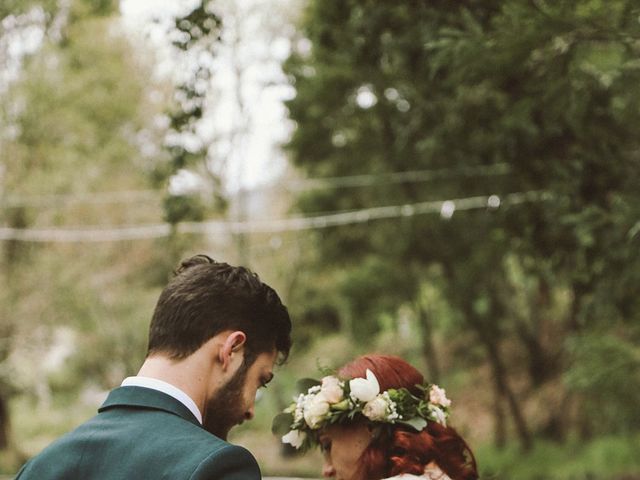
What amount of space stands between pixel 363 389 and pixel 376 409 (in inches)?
3.4

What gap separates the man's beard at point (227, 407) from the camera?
7.31ft

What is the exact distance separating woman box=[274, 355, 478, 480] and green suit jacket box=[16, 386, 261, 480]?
94 cm

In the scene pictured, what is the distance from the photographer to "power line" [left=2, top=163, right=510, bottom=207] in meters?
9.38

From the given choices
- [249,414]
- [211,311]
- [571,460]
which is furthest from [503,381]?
[211,311]

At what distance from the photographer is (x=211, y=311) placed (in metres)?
2.19

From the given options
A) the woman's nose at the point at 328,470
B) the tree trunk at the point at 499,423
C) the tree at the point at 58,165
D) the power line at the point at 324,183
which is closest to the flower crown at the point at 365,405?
the woman's nose at the point at 328,470

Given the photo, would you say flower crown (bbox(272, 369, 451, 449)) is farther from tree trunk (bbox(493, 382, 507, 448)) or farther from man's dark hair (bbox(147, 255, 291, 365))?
tree trunk (bbox(493, 382, 507, 448))

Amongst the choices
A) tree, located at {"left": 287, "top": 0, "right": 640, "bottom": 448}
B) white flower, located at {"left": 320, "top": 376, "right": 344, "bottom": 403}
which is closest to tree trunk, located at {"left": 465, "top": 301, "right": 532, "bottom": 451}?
tree, located at {"left": 287, "top": 0, "right": 640, "bottom": 448}

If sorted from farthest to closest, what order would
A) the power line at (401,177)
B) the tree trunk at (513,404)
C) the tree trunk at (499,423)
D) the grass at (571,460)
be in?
the tree trunk at (499,423)
the tree trunk at (513,404)
the grass at (571,460)
the power line at (401,177)

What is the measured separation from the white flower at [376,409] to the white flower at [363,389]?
3cm

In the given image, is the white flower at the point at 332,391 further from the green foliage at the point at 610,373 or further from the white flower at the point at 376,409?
the green foliage at the point at 610,373

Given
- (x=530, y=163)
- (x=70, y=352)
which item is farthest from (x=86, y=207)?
(x=530, y=163)

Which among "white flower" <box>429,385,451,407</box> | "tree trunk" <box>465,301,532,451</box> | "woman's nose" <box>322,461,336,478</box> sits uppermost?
"white flower" <box>429,385,451,407</box>

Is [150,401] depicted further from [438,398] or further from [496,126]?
[496,126]
